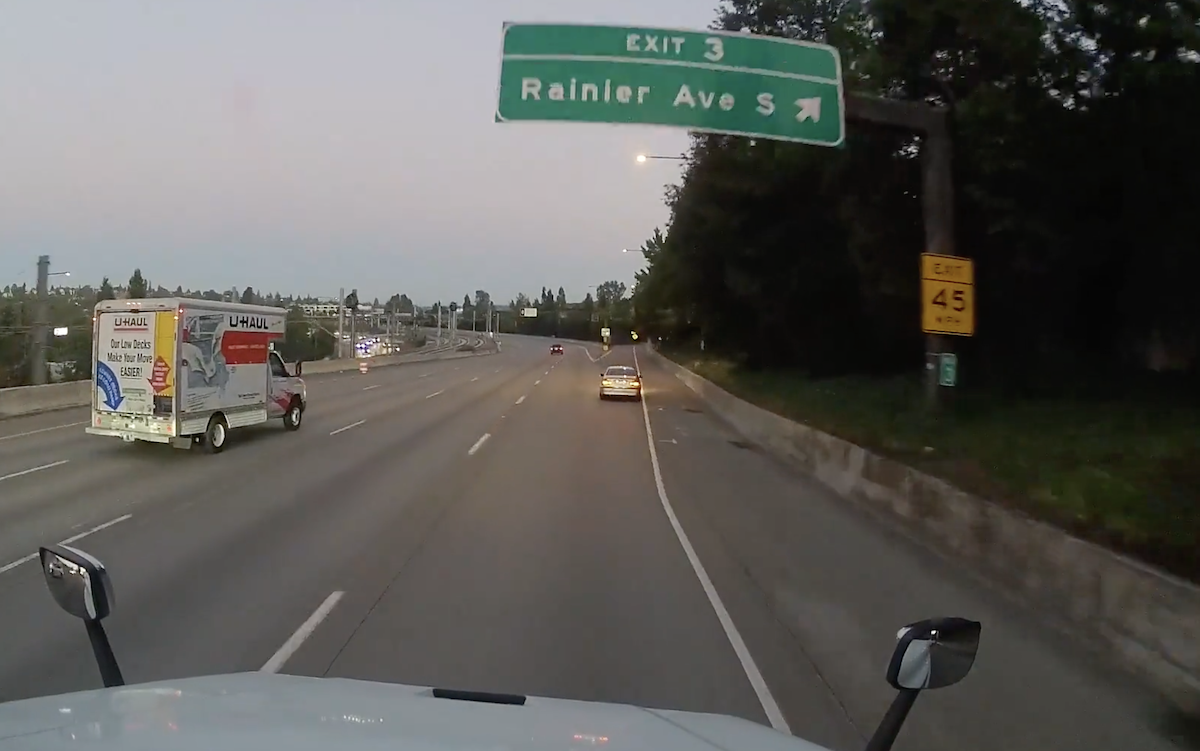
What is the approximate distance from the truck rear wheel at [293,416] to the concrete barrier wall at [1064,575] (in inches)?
605

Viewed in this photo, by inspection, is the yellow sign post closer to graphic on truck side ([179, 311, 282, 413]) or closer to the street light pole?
graphic on truck side ([179, 311, 282, 413])

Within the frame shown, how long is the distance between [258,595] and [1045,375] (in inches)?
669

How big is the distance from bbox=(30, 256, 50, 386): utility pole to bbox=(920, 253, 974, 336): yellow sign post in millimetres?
28199

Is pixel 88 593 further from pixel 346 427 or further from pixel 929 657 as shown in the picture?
pixel 346 427

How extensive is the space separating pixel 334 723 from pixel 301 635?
4596 mm

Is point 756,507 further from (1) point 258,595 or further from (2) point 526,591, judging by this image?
(1) point 258,595

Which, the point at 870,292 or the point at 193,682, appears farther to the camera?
the point at 870,292

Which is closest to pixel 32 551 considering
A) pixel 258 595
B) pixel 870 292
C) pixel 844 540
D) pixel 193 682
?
pixel 258 595

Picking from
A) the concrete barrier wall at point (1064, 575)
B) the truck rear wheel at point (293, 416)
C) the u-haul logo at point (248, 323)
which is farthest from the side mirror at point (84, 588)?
the truck rear wheel at point (293, 416)

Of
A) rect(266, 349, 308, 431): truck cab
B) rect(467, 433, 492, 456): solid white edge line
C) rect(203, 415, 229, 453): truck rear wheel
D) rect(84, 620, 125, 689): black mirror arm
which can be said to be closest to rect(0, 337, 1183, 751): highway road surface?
rect(203, 415, 229, 453): truck rear wheel

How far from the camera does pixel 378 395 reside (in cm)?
4222

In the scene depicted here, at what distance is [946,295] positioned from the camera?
49.8 feet

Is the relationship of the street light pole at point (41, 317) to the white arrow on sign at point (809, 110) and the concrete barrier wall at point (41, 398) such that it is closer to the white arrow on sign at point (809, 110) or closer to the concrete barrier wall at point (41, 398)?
the concrete barrier wall at point (41, 398)

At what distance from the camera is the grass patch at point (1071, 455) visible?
9.28 meters
